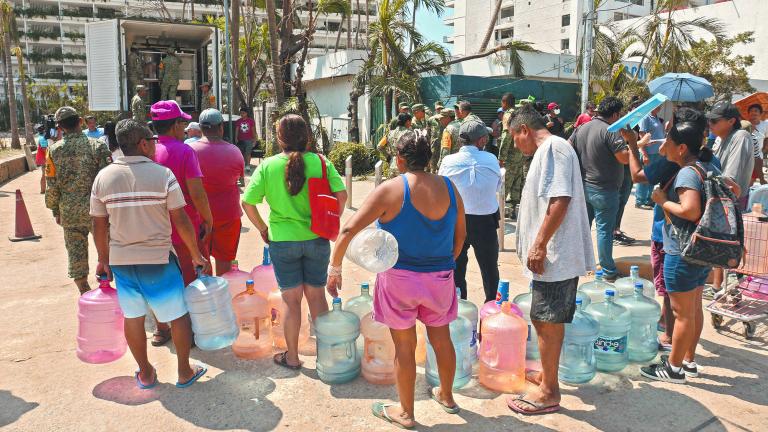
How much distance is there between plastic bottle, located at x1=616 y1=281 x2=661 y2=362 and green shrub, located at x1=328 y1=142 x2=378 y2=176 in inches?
453

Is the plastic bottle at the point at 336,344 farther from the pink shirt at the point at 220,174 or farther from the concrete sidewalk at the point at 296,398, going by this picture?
the pink shirt at the point at 220,174

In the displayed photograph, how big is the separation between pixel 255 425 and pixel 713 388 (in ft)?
9.91

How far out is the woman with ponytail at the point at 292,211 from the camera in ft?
12.7

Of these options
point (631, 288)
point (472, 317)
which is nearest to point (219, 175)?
point (472, 317)

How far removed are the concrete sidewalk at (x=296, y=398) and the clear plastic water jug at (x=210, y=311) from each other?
0.30 metres

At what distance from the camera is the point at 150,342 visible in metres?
4.69

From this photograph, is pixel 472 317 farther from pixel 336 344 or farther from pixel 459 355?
pixel 336 344

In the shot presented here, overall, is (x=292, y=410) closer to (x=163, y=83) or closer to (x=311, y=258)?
(x=311, y=258)

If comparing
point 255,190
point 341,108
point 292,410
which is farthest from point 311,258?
point 341,108

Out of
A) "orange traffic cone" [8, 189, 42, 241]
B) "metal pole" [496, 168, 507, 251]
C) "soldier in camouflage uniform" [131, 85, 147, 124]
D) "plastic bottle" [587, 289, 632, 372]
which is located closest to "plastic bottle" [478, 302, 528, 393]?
"plastic bottle" [587, 289, 632, 372]

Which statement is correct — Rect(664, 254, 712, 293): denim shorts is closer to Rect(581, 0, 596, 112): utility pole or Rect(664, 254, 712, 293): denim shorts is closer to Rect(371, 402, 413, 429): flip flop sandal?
Rect(371, 402, 413, 429): flip flop sandal

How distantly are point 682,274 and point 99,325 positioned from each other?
3923 mm

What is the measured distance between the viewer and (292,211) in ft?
12.7

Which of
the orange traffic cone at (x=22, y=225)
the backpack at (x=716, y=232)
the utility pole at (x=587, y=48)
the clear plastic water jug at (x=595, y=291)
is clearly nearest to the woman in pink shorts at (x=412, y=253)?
the backpack at (x=716, y=232)
